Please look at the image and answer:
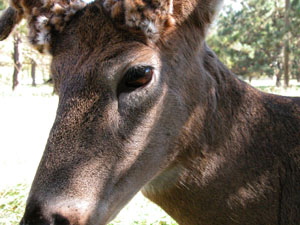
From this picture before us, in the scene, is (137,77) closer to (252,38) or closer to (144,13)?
(144,13)

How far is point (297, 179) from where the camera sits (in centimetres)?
255

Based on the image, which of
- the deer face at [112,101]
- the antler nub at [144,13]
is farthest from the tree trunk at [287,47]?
the antler nub at [144,13]

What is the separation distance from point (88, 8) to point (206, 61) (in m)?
1.00

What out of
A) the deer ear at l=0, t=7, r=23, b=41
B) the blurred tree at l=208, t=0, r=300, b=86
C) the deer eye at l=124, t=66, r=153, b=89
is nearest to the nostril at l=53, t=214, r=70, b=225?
the deer eye at l=124, t=66, r=153, b=89

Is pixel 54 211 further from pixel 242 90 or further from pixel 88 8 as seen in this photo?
pixel 242 90

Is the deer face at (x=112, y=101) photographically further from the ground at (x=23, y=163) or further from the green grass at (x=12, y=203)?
the green grass at (x=12, y=203)

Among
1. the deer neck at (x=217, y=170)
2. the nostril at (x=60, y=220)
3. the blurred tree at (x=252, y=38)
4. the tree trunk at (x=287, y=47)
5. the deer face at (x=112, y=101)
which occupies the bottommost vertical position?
the blurred tree at (x=252, y=38)

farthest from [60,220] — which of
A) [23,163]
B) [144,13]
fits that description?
[23,163]

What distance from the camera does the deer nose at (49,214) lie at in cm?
173

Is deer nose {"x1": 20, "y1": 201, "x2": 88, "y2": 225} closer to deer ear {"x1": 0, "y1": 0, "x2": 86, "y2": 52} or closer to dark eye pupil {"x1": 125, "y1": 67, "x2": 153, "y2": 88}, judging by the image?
dark eye pupil {"x1": 125, "y1": 67, "x2": 153, "y2": 88}

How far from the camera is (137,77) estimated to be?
2.17 m

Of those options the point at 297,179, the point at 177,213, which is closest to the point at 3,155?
the point at 177,213

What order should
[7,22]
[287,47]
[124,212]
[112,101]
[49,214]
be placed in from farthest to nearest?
[287,47] → [124,212] → [7,22] → [112,101] → [49,214]

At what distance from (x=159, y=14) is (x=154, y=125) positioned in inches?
29.4
